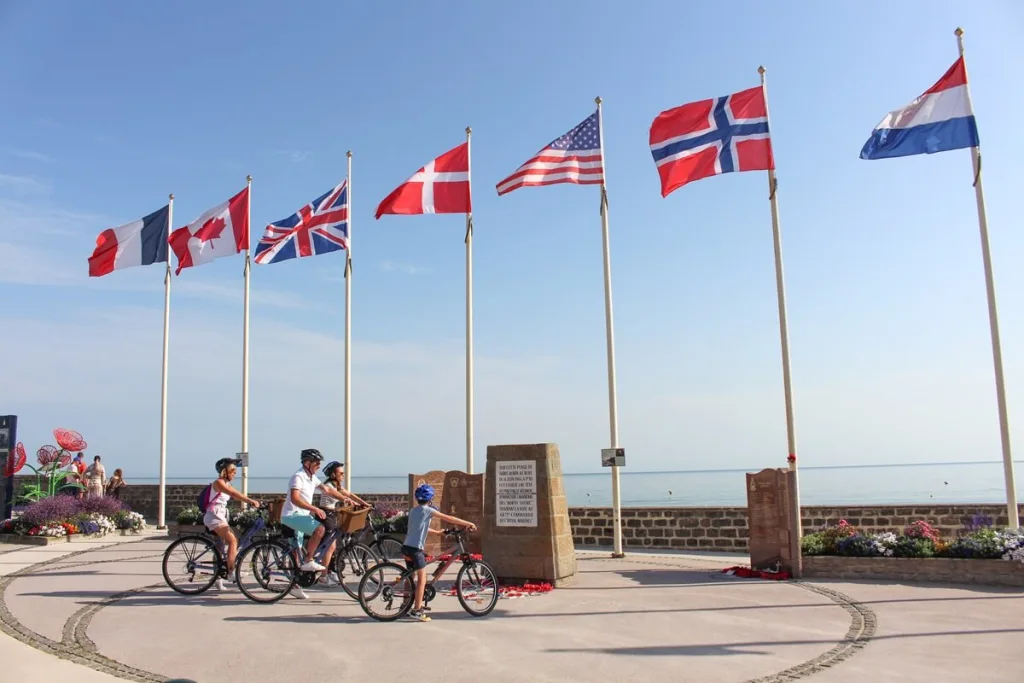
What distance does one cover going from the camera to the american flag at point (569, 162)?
47.2 feet

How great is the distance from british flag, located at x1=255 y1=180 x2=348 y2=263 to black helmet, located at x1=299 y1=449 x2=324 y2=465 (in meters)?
8.52

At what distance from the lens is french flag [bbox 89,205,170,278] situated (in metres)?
20.0

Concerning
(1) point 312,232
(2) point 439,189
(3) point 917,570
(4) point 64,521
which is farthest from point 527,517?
(4) point 64,521

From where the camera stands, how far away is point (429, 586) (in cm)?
881

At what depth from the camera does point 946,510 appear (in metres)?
15.3

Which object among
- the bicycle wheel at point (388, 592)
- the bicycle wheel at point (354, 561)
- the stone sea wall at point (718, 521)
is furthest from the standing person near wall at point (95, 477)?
the bicycle wheel at point (388, 592)

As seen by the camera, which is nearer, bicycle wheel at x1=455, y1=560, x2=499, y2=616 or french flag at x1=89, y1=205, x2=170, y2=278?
bicycle wheel at x1=455, y1=560, x2=499, y2=616

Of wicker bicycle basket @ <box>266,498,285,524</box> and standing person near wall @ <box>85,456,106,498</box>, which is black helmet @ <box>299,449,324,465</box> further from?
standing person near wall @ <box>85,456,106,498</box>

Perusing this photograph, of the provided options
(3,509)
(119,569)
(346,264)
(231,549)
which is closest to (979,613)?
(231,549)

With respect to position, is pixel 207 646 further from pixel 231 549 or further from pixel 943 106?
pixel 943 106

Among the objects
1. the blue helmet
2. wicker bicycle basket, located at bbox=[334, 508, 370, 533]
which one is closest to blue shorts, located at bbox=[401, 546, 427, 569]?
the blue helmet

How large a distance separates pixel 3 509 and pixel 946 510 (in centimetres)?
1966

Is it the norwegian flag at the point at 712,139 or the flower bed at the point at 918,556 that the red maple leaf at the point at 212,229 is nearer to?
the norwegian flag at the point at 712,139

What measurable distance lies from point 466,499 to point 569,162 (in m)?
6.26
